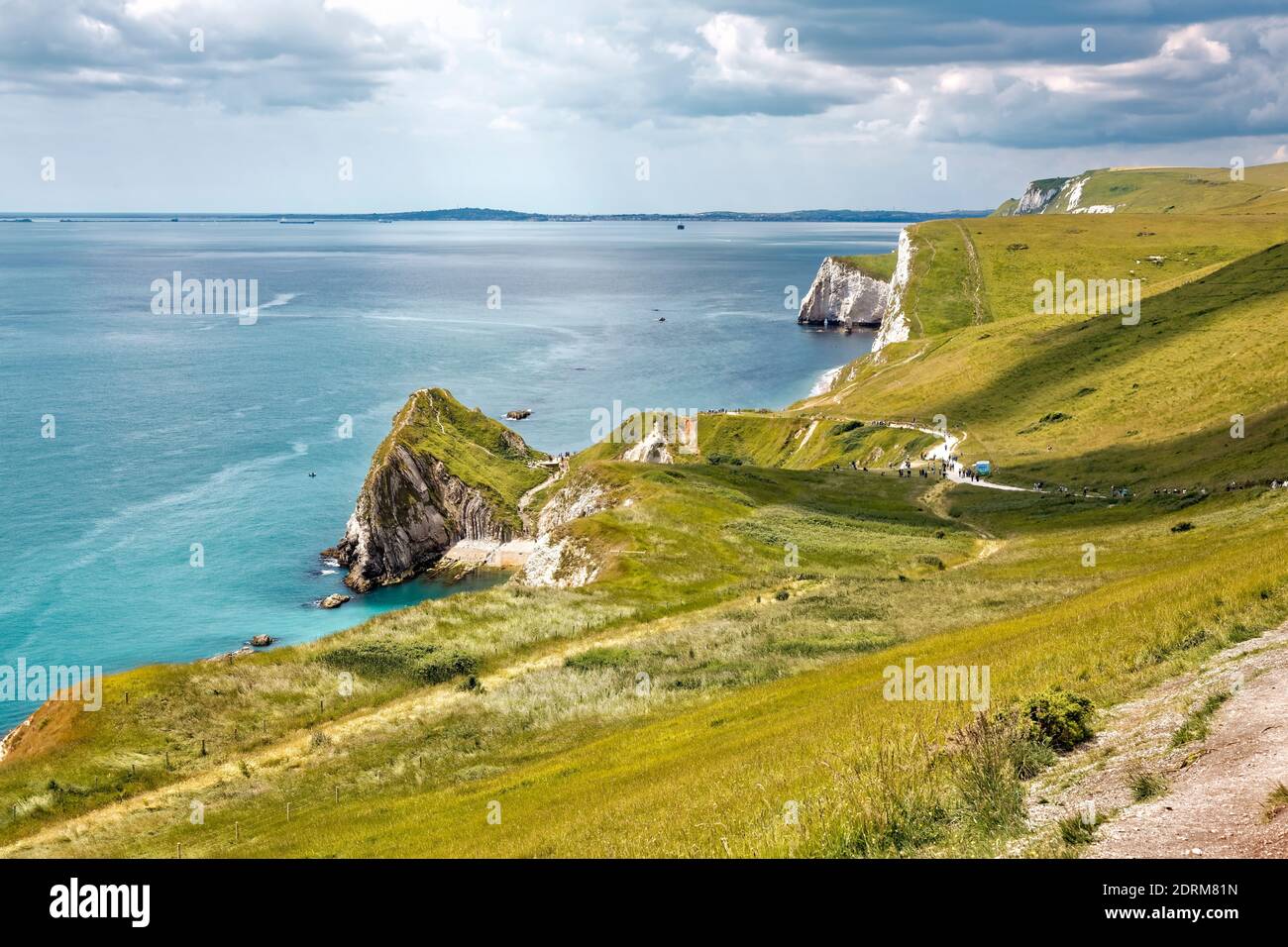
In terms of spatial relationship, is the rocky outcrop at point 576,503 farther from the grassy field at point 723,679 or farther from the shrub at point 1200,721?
the shrub at point 1200,721

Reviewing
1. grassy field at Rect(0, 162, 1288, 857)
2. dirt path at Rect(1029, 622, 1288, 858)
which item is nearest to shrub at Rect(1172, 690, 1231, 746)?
dirt path at Rect(1029, 622, 1288, 858)

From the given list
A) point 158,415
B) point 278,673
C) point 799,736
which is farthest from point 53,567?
point 799,736

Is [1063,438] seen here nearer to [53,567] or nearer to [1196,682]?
[1196,682]

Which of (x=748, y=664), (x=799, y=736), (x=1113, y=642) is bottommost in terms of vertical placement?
(x=748, y=664)

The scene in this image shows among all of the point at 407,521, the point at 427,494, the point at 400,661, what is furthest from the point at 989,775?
the point at 427,494

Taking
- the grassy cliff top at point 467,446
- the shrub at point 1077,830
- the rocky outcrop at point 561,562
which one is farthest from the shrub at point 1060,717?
the grassy cliff top at point 467,446
